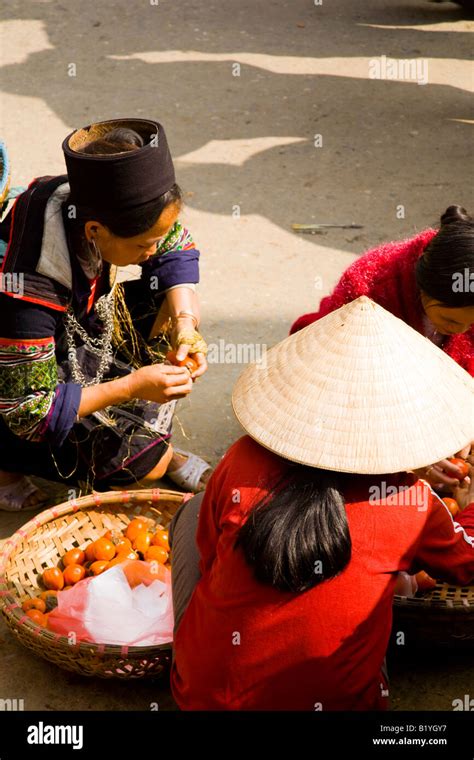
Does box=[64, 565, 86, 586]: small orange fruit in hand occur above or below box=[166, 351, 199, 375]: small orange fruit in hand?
below

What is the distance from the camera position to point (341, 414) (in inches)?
76.1

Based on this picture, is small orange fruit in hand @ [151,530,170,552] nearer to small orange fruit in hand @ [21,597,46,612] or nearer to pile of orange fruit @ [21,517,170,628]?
pile of orange fruit @ [21,517,170,628]

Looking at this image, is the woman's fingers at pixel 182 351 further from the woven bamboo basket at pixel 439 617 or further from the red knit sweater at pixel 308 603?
the woven bamboo basket at pixel 439 617

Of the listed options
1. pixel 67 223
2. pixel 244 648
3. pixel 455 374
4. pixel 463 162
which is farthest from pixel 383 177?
pixel 244 648

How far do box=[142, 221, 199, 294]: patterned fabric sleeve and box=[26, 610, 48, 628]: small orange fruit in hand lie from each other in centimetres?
113

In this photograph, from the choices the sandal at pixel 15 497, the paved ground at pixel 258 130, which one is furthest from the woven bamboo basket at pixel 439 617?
the sandal at pixel 15 497

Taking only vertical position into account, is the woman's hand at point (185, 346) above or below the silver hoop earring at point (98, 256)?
below

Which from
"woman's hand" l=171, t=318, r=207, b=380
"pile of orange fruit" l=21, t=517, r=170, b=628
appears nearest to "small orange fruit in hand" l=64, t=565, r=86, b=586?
"pile of orange fruit" l=21, t=517, r=170, b=628

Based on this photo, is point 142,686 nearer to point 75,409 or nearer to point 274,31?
point 75,409

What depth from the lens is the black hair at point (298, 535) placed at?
182 centimetres

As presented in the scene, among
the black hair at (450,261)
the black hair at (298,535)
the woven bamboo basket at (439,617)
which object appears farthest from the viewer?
the black hair at (450,261)

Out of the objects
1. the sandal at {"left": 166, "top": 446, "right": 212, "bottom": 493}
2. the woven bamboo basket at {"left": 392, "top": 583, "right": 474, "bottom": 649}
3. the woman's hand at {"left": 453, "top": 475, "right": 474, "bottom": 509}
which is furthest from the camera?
the sandal at {"left": 166, "top": 446, "right": 212, "bottom": 493}

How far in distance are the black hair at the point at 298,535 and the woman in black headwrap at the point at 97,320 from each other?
34.5 inches

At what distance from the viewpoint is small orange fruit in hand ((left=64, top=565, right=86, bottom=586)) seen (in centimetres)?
276
